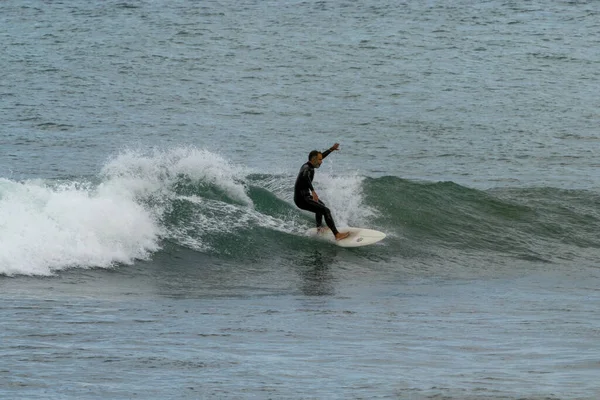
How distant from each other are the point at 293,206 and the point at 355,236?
252 cm

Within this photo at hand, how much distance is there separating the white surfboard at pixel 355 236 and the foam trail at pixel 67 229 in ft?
9.20

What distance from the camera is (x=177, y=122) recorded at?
31031 millimetres

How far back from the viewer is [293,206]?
67.4 ft

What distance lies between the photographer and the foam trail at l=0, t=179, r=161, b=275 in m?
15.8

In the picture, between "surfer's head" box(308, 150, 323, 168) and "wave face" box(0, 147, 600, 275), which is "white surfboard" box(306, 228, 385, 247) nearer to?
"wave face" box(0, 147, 600, 275)

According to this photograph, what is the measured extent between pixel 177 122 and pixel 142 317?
1877cm

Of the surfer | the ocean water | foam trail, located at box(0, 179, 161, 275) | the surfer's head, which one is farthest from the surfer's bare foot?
foam trail, located at box(0, 179, 161, 275)

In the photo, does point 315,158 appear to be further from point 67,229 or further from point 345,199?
point 67,229

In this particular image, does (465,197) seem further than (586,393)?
Yes

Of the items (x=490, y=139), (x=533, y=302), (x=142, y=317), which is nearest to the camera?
(x=142, y=317)

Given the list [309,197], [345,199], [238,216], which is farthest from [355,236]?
[345,199]

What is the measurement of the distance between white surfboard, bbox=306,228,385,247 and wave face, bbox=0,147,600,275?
27 cm

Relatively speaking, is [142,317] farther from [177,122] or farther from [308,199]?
[177,122]

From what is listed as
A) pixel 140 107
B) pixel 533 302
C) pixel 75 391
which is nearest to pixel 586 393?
pixel 75 391
